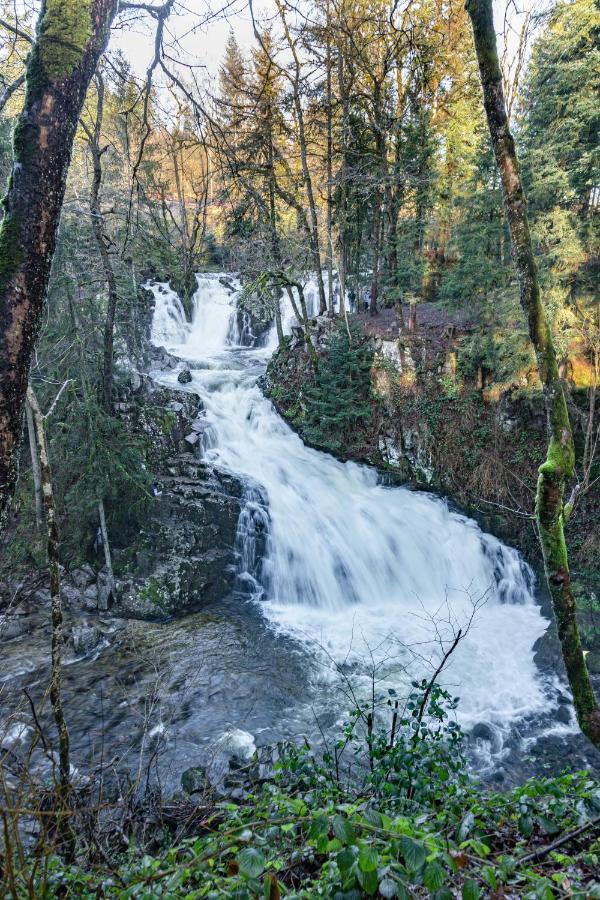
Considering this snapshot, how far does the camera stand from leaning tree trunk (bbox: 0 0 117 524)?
84.0 inches

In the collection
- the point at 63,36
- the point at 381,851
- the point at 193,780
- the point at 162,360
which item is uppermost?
the point at 63,36

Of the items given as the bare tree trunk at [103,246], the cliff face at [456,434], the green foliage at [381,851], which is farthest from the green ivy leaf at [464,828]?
the cliff face at [456,434]

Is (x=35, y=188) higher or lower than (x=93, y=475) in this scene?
higher

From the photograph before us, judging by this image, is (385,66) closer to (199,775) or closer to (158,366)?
(158,366)

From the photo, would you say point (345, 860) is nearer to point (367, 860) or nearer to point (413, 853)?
point (367, 860)

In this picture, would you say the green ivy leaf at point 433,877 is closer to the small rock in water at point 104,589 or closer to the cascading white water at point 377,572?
the cascading white water at point 377,572

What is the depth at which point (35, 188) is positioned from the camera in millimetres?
2258

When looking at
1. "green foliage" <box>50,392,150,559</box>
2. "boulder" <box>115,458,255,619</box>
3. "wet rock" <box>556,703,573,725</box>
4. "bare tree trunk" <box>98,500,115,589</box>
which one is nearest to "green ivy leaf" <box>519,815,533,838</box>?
"wet rock" <box>556,703,573,725</box>

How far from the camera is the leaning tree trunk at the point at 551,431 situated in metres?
3.20

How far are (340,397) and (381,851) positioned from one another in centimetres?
1211

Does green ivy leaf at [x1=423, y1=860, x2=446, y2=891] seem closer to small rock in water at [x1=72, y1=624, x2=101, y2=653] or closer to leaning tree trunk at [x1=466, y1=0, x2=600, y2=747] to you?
leaning tree trunk at [x1=466, y1=0, x2=600, y2=747]

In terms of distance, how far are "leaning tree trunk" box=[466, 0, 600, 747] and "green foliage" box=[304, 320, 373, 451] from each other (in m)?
9.77

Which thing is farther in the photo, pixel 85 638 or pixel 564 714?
pixel 85 638

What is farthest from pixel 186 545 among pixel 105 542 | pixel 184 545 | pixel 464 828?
pixel 464 828
